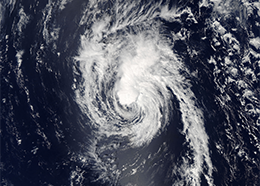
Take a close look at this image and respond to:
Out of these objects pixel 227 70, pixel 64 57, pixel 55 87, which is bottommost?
pixel 227 70

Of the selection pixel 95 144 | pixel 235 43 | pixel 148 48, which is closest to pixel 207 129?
pixel 235 43

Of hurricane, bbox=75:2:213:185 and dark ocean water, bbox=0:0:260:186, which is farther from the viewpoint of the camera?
hurricane, bbox=75:2:213:185

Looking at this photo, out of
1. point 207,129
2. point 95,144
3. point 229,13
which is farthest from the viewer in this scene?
point 95,144

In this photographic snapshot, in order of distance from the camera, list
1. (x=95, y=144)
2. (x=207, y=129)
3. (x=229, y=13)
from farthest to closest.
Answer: (x=95, y=144), (x=207, y=129), (x=229, y=13)

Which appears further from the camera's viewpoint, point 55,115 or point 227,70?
point 55,115

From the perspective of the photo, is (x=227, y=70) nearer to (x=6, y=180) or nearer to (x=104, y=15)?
(x=104, y=15)

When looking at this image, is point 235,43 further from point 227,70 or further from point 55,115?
point 55,115

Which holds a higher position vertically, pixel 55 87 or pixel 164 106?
pixel 55 87

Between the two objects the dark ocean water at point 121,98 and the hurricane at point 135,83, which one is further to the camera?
the hurricane at point 135,83
